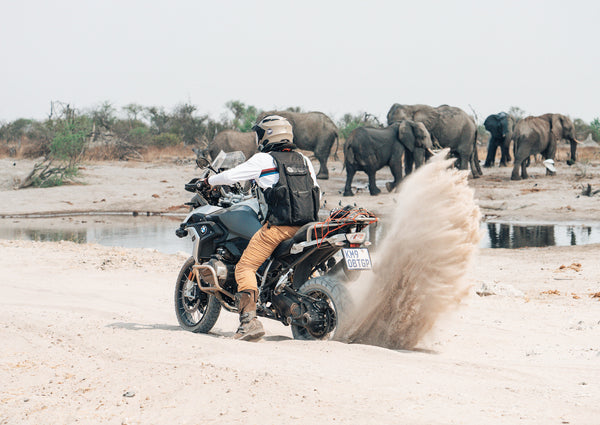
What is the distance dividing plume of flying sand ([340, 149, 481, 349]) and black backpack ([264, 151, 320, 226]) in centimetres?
67

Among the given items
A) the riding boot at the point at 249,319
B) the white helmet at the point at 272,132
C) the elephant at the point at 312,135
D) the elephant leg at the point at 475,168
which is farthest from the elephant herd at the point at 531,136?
the riding boot at the point at 249,319

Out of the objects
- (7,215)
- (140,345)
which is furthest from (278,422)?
(7,215)

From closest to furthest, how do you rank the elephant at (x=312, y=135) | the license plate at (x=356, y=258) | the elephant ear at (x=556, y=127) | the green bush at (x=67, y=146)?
the license plate at (x=356, y=258) < the green bush at (x=67, y=146) < the elephant ear at (x=556, y=127) < the elephant at (x=312, y=135)

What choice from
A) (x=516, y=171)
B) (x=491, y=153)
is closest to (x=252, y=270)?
(x=516, y=171)

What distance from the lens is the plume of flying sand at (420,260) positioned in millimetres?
5848

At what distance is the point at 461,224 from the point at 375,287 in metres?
0.82

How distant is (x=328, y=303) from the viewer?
6172mm

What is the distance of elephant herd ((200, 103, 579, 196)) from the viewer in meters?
25.1

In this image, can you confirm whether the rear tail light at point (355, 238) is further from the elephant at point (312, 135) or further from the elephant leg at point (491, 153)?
the elephant leg at point (491, 153)

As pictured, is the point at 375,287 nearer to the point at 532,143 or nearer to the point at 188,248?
the point at 188,248

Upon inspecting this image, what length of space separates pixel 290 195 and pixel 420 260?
3.63 ft

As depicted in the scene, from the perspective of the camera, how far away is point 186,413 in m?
4.30

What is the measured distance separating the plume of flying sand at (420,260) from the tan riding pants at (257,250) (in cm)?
76

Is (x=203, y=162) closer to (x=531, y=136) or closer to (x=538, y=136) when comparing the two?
(x=531, y=136)
